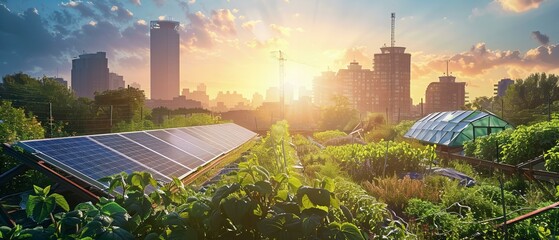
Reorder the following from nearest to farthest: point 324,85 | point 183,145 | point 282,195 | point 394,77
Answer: point 282,195, point 183,145, point 394,77, point 324,85

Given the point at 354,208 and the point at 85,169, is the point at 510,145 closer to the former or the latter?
the point at 354,208

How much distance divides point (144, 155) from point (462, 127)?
13.5 meters

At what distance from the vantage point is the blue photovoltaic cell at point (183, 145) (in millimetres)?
8655

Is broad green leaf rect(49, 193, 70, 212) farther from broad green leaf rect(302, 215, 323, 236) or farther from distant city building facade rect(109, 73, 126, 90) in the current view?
distant city building facade rect(109, 73, 126, 90)

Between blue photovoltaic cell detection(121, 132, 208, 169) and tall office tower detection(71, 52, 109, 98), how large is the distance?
6665 inches

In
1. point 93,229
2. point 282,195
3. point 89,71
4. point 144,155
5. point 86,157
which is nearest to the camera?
point 93,229

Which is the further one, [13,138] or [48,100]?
[48,100]

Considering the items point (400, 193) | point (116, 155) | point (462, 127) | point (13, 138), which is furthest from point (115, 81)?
point (400, 193)

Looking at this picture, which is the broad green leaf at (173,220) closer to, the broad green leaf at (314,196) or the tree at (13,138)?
the broad green leaf at (314,196)

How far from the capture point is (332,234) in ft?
6.07

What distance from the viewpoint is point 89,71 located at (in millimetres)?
167875

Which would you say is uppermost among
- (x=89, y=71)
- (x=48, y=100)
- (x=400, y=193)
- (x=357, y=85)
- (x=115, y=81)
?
(x=89, y=71)

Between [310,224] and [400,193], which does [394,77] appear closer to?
[400,193]

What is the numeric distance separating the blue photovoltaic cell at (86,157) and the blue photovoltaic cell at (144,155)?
278 millimetres
